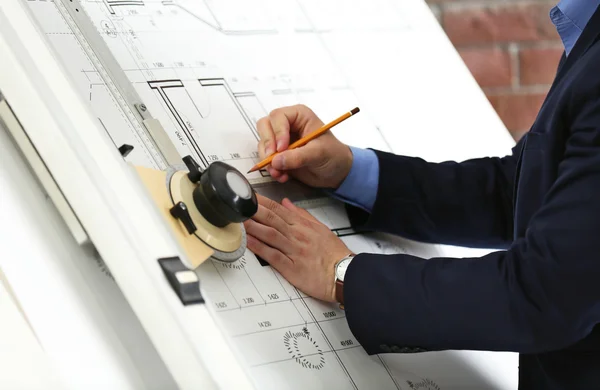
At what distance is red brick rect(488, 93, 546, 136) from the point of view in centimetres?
160

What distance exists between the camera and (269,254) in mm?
736

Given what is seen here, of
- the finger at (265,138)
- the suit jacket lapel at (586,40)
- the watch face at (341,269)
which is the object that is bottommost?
the watch face at (341,269)

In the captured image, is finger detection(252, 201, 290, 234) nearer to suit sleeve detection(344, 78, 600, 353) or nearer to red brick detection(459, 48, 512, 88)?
suit sleeve detection(344, 78, 600, 353)

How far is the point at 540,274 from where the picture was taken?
2.19ft

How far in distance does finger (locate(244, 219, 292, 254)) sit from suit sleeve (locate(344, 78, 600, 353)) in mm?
68

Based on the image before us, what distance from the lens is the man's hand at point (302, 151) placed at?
2.66 feet

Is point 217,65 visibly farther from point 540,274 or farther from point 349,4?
point 540,274

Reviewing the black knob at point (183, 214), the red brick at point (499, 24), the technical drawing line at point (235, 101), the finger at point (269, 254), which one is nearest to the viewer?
the black knob at point (183, 214)

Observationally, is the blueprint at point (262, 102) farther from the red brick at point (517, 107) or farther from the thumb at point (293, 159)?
the red brick at point (517, 107)

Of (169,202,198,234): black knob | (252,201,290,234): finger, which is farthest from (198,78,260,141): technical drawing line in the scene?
(169,202,198,234): black knob

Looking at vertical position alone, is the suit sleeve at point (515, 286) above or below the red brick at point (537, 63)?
below

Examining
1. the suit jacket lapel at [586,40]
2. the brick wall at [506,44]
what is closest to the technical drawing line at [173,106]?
the suit jacket lapel at [586,40]

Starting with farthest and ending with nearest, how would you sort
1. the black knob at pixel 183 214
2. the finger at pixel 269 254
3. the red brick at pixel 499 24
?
the red brick at pixel 499 24, the finger at pixel 269 254, the black knob at pixel 183 214

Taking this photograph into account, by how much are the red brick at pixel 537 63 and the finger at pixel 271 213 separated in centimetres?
98
